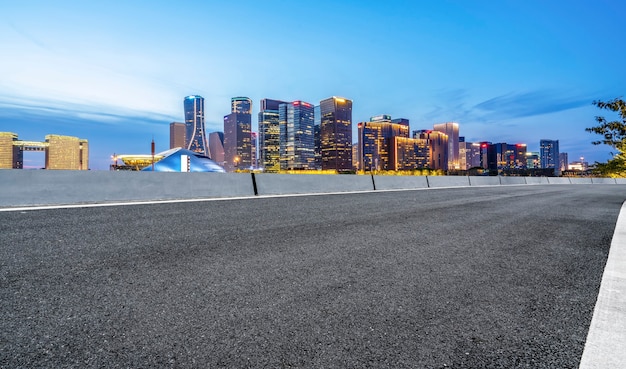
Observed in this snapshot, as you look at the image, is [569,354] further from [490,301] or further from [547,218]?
[547,218]

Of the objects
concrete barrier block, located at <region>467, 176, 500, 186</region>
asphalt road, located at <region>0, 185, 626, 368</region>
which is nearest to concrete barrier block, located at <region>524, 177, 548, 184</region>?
concrete barrier block, located at <region>467, 176, 500, 186</region>

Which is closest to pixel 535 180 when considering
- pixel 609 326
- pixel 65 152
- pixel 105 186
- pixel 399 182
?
pixel 399 182

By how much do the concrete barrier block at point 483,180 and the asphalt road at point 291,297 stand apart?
23.3 meters

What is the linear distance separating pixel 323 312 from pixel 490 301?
134cm

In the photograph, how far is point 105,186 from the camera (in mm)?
9453

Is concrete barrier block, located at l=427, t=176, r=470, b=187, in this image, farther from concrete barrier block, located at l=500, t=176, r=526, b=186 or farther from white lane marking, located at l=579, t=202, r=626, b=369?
white lane marking, located at l=579, t=202, r=626, b=369

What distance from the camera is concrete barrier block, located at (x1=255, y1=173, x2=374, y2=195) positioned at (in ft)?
43.7

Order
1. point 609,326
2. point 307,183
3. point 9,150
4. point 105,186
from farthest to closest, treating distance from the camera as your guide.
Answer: point 9,150 → point 307,183 → point 105,186 → point 609,326

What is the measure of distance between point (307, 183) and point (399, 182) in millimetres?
7595

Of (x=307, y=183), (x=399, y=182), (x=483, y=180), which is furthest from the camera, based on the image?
(x=483, y=180)

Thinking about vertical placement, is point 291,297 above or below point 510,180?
below

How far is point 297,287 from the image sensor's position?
9.21 feet

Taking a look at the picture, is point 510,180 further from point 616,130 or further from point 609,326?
point 609,326

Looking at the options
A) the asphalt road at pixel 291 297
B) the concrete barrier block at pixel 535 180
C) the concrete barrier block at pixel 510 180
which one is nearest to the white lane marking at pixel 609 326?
the asphalt road at pixel 291 297
